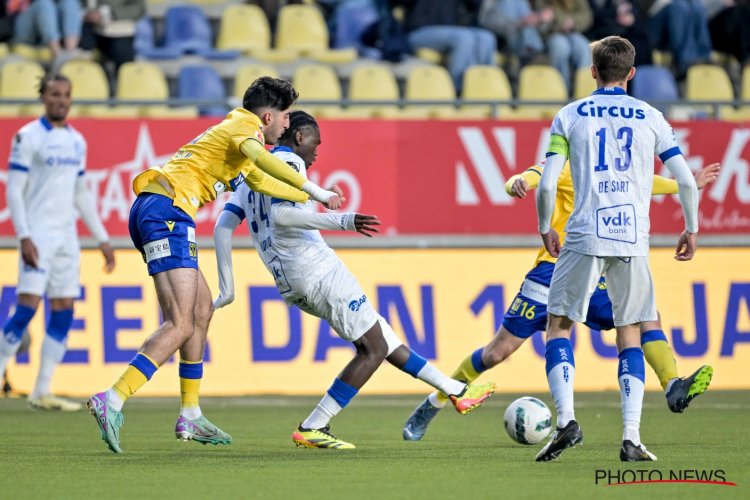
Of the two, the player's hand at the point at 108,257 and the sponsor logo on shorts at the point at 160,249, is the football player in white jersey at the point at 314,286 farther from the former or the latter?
the player's hand at the point at 108,257

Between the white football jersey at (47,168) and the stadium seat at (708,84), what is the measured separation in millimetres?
9146

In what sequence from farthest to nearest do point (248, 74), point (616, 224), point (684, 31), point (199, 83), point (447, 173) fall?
point (684, 31) → point (199, 83) → point (248, 74) → point (447, 173) → point (616, 224)

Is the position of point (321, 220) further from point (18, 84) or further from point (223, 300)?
point (18, 84)

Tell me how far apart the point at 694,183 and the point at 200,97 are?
10231mm

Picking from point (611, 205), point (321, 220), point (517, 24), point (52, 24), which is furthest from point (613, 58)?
point (517, 24)

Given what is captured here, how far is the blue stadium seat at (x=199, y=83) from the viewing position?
17.2m

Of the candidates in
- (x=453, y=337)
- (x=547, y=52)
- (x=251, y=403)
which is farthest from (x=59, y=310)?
(x=547, y=52)

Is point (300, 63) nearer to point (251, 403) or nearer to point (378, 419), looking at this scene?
point (251, 403)

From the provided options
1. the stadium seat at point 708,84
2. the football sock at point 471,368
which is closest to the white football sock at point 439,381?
the football sock at point 471,368

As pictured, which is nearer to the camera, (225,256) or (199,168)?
(199,168)

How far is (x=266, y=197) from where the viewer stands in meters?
9.03

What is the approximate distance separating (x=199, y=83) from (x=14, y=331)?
18.7ft

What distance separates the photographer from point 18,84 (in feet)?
54.4

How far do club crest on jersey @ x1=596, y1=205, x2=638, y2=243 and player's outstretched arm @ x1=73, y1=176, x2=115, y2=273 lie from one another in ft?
19.2
